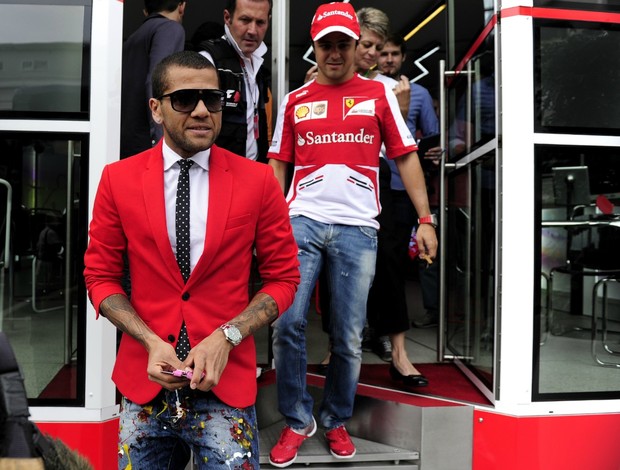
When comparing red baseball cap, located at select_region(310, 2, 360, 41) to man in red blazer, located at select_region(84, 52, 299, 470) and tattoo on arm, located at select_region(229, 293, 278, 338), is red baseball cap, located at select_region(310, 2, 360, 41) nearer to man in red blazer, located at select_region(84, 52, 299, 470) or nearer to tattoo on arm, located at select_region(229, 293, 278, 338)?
man in red blazer, located at select_region(84, 52, 299, 470)

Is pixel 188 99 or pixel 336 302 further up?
pixel 188 99

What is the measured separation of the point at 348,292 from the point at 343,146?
601 mm

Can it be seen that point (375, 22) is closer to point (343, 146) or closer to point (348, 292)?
point (343, 146)

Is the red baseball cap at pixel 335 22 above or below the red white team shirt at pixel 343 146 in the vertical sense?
above

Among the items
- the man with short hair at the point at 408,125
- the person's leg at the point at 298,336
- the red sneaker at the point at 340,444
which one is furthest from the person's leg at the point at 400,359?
the person's leg at the point at 298,336

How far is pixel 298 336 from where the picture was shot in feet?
9.59

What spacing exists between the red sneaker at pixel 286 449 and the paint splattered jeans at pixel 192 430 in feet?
3.65

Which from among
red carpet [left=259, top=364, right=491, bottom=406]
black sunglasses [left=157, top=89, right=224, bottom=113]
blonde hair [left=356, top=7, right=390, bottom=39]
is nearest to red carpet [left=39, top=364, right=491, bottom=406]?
red carpet [left=259, top=364, right=491, bottom=406]

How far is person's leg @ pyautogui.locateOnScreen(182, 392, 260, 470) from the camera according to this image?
1.79m

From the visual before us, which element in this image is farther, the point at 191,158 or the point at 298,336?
the point at 298,336

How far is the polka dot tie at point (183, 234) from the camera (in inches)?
71.7

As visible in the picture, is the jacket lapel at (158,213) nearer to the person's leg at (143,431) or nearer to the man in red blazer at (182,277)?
the man in red blazer at (182,277)

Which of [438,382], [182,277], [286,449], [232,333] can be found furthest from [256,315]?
[438,382]

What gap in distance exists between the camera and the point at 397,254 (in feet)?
12.5
